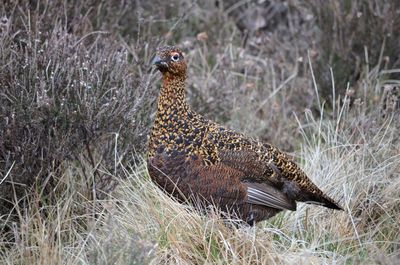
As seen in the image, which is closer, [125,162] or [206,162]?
[206,162]

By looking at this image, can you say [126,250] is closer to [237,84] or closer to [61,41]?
[61,41]

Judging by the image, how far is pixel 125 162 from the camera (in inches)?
192

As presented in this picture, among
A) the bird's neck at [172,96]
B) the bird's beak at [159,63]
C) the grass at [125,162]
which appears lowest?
the grass at [125,162]

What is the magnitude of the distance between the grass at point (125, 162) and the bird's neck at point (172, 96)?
381 mm

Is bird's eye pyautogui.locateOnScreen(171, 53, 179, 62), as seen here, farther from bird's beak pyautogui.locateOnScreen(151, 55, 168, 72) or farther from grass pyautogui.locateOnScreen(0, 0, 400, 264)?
grass pyautogui.locateOnScreen(0, 0, 400, 264)

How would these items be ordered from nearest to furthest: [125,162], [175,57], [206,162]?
[206,162] < [175,57] < [125,162]

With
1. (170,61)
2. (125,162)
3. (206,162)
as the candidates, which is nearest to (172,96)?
(170,61)

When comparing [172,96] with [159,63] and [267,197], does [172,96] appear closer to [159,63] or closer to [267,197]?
[159,63]

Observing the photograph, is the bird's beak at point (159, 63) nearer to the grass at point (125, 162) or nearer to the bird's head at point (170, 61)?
the bird's head at point (170, 61)

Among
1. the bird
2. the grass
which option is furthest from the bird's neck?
the grass

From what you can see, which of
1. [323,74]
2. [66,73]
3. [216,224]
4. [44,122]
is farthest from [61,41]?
[323,74]

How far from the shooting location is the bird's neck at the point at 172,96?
433 cm

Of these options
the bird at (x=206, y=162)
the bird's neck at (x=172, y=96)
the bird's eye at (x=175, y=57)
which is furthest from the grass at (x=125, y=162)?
the bird's eye at (x=175, y=57)

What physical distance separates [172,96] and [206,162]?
0.39m
